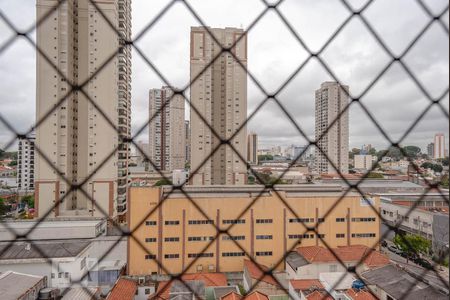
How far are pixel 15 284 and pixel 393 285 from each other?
381cm

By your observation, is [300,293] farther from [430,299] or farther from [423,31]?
[423,31]

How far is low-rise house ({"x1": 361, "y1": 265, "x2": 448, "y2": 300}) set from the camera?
10.0 ft

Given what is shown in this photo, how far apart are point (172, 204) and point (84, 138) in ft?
8.06

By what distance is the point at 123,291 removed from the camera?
3738 millimetres

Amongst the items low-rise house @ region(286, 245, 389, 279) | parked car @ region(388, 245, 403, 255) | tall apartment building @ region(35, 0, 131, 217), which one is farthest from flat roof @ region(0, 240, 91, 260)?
parked car @ region(388, 245, 403, 255)

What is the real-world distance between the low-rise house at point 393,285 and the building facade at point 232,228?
4.58 feet

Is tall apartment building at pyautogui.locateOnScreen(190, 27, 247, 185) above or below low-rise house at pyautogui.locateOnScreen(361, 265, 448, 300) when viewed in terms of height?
above

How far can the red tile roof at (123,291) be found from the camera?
11.6 ft

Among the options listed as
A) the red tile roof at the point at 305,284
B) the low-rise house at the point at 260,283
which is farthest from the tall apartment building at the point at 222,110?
the red tile roof at the point at 305,284

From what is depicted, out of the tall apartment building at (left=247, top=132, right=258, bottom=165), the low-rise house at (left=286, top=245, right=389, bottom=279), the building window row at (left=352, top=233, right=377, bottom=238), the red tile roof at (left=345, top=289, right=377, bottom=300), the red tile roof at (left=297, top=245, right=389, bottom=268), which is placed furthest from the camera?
the building window row at (left=352, top=233, right=377, bottom=238)

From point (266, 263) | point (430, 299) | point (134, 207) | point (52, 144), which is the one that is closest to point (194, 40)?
point (52, 144)

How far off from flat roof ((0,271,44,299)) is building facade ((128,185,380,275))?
75.7 inches

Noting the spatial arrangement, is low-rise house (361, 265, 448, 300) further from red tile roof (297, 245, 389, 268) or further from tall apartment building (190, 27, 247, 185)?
tall apartment building (190, 27, 247, 185)

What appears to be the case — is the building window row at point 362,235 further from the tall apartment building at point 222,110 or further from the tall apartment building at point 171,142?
the tall apartment building at point 171,142
